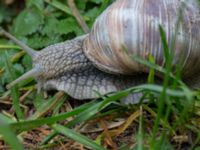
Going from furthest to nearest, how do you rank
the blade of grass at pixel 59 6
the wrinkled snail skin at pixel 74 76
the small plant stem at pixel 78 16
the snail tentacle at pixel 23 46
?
the blade of grass at pixel 59 6 → the small plant stem at pixel 78 16 → the snail tentacle at pixel 23 46 → the wrinkled snail skin at pixel 74 76

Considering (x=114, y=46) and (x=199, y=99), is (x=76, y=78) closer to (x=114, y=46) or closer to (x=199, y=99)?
(x=114, y=46)

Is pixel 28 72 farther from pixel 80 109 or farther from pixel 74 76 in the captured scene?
pixel 80 109

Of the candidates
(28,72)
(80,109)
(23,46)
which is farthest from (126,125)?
(23,46)

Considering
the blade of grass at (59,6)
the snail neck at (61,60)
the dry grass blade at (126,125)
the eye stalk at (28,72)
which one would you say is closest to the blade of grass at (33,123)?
the dry grass blade at (126,125)

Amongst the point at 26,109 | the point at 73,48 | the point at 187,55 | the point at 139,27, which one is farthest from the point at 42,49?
the point at 187,55

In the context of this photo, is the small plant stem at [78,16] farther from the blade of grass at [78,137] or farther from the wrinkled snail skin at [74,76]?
the blade of grass at [78,137]

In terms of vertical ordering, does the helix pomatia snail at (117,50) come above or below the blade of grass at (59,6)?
below

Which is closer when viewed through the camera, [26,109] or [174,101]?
[174,101]
